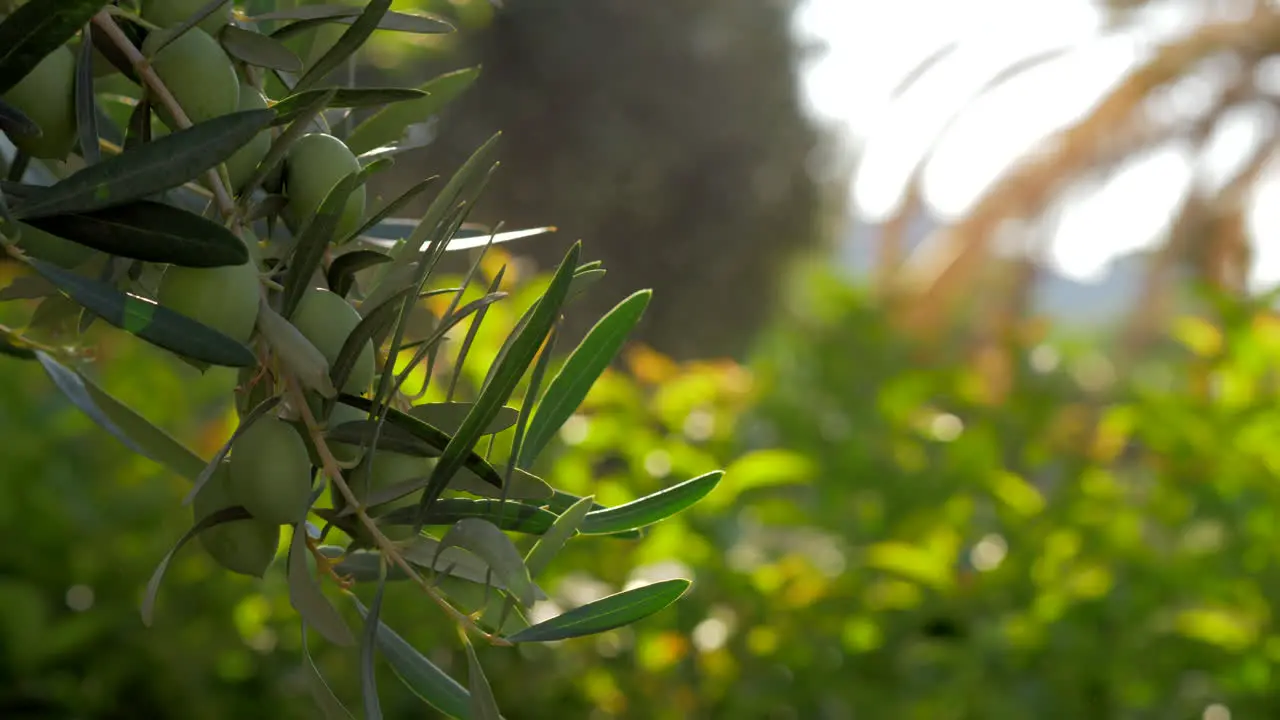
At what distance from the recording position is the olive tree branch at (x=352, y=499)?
0.28 metres

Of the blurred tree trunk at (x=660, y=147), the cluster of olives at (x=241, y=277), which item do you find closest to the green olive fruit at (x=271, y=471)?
the cluster of olives at (x=241, y=277)

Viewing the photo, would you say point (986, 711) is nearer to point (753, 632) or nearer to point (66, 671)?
point (753, 632)

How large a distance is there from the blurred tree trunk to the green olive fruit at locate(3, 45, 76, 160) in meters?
6.35

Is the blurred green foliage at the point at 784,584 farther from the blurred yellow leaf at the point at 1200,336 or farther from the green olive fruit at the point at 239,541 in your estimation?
the green olive fruit at the point at 239,541

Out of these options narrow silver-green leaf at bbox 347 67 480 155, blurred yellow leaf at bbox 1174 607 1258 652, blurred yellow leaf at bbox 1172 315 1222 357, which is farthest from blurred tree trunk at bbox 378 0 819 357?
narrow silver-green leaf at bbox 347 67 480 155

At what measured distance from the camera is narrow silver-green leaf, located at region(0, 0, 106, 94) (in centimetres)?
25

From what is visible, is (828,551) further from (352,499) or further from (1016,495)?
(352,499)

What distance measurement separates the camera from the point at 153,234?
0.88 feet

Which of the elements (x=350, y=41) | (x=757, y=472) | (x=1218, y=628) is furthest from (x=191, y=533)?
(x=1218, y=628)

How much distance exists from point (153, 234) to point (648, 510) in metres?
0.13

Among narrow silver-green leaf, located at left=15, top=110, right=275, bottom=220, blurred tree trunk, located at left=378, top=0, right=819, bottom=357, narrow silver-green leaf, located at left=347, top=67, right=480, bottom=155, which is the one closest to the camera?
narrow silver-green leaf, located at left=15, top=110, right=275, bottom=220

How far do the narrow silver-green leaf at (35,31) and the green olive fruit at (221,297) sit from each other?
0.06 meters

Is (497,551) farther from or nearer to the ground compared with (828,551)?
farther from the ground

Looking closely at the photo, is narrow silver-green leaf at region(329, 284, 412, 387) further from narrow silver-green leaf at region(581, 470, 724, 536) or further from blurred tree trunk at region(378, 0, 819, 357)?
blurred tree trunk at region(378, 0, 819, 357)
